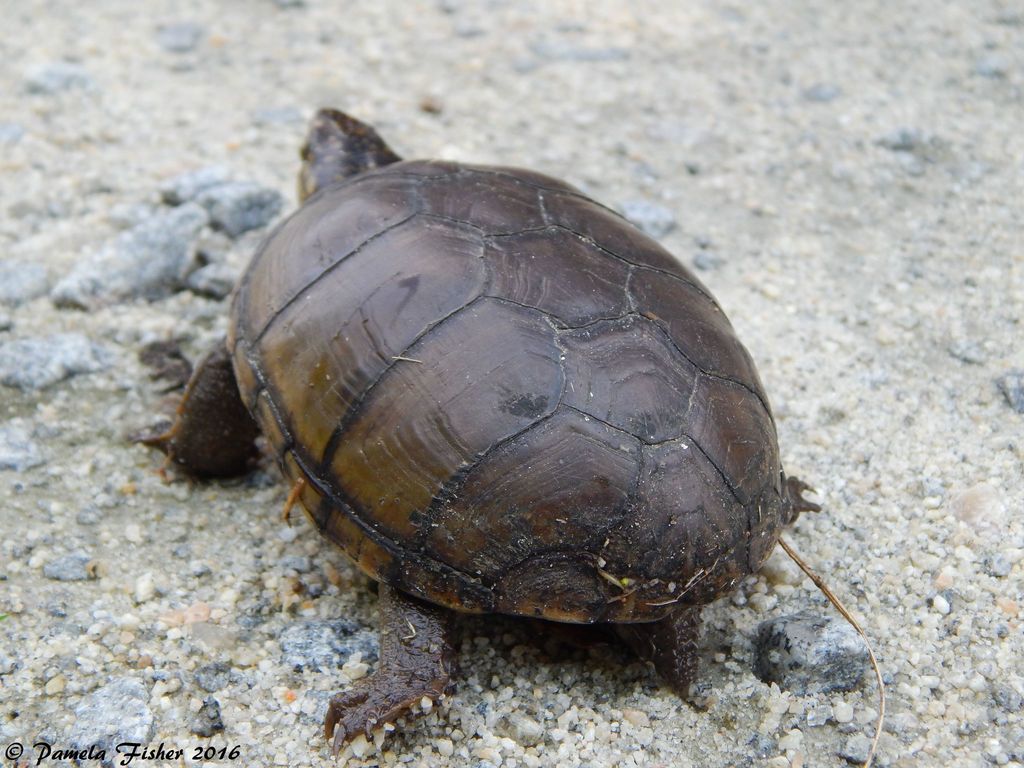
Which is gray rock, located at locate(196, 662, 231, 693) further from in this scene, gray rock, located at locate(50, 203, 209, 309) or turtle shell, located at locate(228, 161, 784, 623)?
gray rock, located at locate(50, 203, 209, 309)

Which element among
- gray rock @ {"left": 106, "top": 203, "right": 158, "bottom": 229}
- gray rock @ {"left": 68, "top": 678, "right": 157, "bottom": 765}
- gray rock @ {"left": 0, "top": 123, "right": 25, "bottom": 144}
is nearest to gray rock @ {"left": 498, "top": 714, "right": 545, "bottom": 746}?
gray rock @ {"left": 68, "top": 678, "right": 157, "bottom": 765}

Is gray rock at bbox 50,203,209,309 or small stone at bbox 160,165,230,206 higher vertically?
small stone at bbox 160,165,230,206

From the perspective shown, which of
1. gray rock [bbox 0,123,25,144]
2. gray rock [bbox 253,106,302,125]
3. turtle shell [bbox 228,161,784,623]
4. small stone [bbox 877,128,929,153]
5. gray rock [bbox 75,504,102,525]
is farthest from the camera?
gray rock [bbox 253,106,302,125]

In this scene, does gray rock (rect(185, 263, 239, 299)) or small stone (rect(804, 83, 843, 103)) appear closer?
gray rock (rect(185, 263, 239, 299))

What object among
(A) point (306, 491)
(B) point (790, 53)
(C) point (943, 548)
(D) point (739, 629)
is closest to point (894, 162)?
(B) point (790, 53)

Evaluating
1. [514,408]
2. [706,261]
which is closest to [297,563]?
[514,408]

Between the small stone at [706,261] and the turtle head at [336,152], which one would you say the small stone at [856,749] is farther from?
the turtle head at [336,152]
